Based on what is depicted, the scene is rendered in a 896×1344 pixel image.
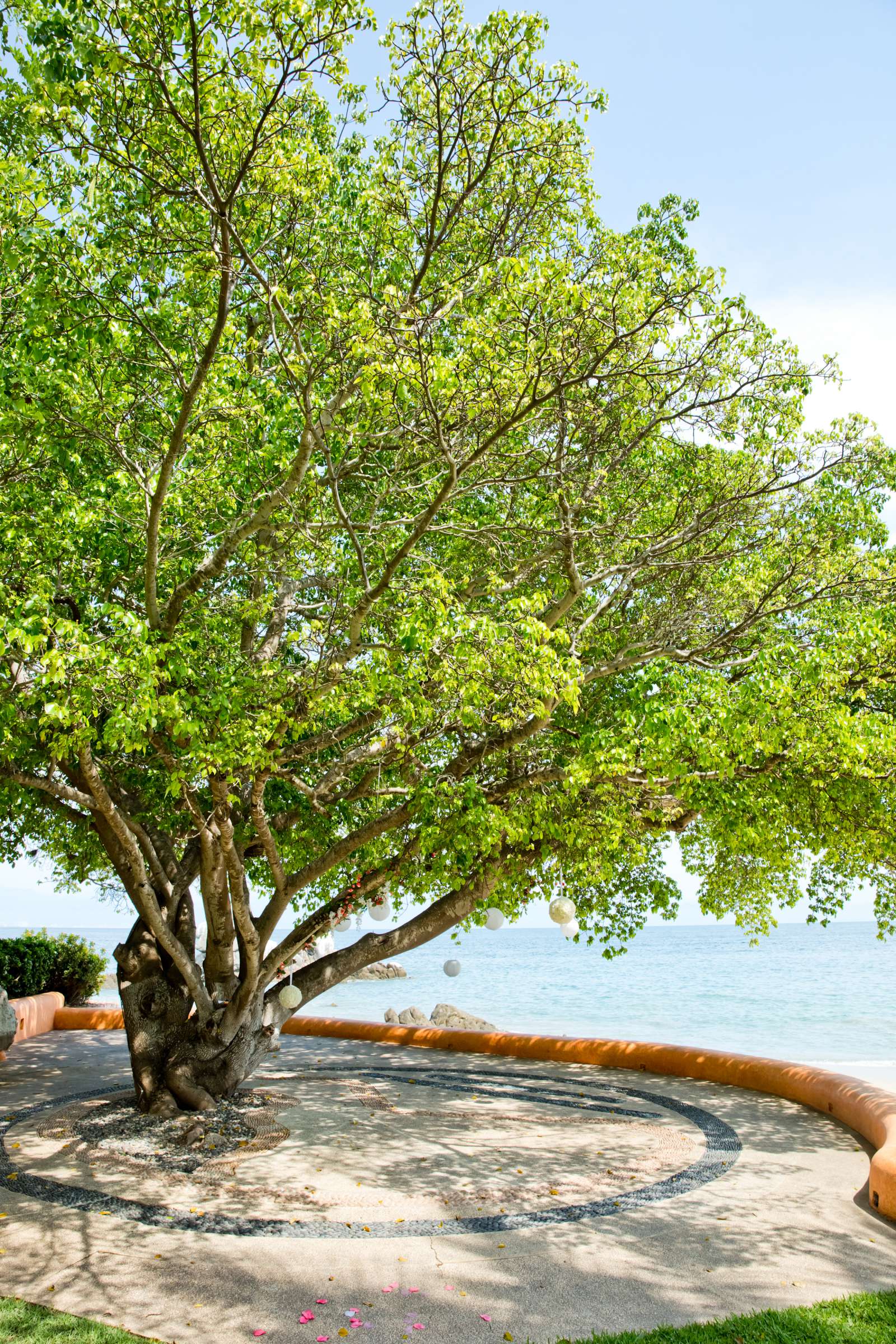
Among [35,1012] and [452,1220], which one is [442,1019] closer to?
→ [35,1012]

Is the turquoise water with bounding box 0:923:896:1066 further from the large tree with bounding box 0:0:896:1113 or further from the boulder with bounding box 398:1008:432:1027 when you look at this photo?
the large tree with bounding box 0:0:896:1113

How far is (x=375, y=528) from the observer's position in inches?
311

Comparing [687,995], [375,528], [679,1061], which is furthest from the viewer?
[687,995]

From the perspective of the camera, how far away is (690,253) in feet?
32.1

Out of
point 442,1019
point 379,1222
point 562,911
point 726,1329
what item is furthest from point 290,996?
point 442,1019

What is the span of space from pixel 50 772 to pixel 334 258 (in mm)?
6037

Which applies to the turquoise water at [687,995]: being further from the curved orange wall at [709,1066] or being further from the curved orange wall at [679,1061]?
the curved orange wall at [709,1066]

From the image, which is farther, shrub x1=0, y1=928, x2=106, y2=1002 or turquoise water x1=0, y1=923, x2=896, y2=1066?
turquoise water x1=0, y1=923, x2=896, y2=1066

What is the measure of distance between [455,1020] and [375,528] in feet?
54.1

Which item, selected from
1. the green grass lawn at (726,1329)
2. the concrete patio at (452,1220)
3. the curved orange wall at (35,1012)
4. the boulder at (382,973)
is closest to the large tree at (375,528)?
the concrete patio at (452,1220)

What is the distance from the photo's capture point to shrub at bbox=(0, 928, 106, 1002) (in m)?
17.1

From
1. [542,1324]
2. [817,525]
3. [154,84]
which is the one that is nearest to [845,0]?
[154,84]

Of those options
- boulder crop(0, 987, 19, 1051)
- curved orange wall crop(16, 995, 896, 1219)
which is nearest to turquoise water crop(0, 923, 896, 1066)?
curved orange wall crop(16, 995, 896, 1219)

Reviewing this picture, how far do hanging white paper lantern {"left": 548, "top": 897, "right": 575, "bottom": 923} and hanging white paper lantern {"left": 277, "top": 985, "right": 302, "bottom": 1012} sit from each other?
119 inches
